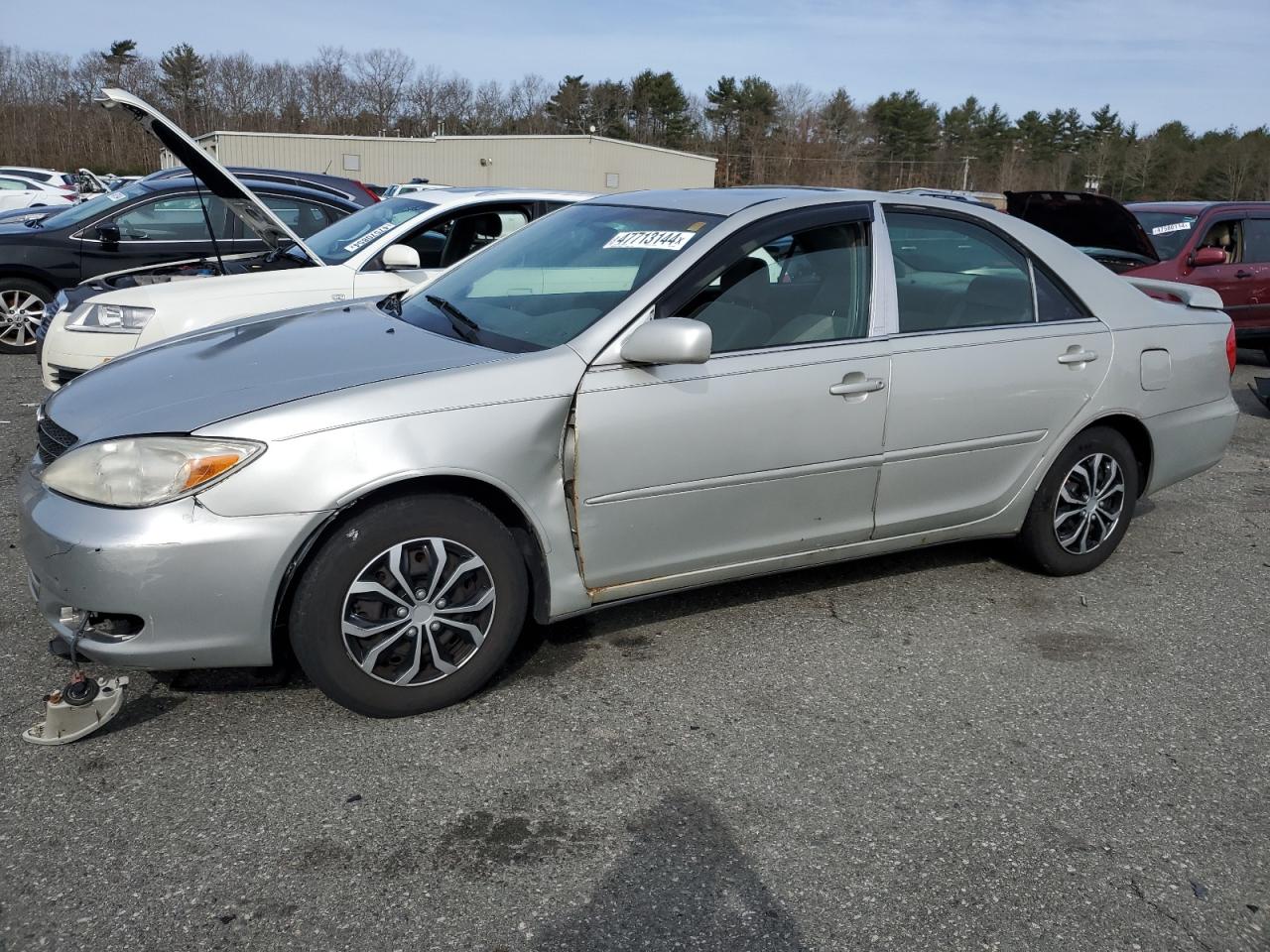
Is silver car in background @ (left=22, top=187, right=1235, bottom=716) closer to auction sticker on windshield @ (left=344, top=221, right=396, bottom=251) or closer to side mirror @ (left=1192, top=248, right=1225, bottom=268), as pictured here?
auction sticker on windshield @ (left=344, top=221, right=396, bottom=251)

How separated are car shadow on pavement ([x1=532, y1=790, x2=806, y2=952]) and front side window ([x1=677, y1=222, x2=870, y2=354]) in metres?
1.60

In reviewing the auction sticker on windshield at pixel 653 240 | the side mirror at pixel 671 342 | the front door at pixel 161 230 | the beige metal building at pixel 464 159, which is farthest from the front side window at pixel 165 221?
the beige metal building at pixel 464 159

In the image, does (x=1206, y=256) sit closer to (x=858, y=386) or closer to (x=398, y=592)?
(x=858, y=386)

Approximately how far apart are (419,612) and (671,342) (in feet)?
3.65

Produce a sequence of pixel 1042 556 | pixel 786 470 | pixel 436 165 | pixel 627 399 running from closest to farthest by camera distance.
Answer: pixel 627 399, pixel 786 470, pixel 1042 556, pixel 436 165

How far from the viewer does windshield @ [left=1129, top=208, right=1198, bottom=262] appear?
33.0 feet

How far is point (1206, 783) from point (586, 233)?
113 inches

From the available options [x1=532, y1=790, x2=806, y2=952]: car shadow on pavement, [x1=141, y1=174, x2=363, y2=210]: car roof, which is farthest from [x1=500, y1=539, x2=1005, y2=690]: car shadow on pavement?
[x1=141, y1=174, x2=363, y2=210]: car roof

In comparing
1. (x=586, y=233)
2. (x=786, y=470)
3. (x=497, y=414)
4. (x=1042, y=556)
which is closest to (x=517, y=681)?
(x=497, y=414)

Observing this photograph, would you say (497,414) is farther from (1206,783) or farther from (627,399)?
(1206,783)

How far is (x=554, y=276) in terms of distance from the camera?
3.97 metres

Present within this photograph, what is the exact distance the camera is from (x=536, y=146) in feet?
158

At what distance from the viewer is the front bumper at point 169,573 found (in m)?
2.80

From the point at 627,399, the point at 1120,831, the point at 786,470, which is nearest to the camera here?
the point at 1120,831
